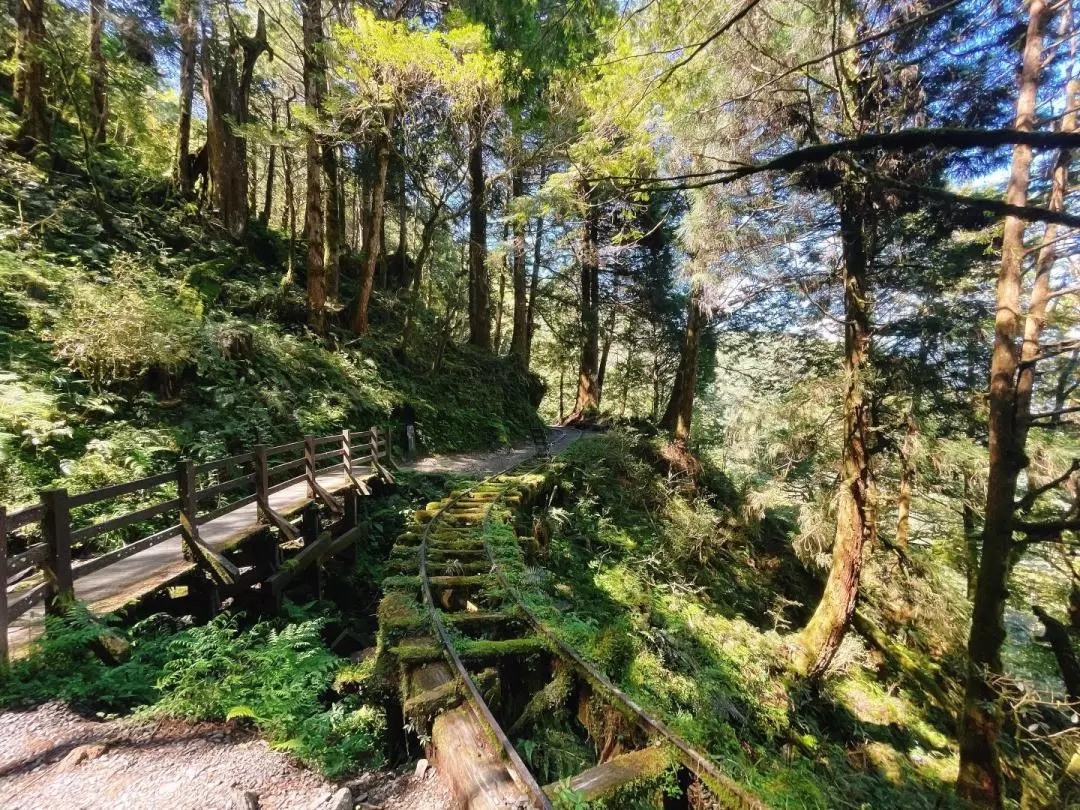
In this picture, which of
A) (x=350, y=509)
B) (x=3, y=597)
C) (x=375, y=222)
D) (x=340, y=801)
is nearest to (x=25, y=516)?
(x=3, y=597)

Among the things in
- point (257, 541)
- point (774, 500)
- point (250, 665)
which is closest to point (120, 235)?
point (257, 541)

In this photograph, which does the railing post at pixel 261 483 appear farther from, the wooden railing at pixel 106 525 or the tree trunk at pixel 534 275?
the tree trunk at pixel 534 275

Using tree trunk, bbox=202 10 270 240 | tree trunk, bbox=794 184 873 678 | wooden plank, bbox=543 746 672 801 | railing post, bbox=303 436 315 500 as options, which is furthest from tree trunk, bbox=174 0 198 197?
wooden plank, bbox=543 746 672 801

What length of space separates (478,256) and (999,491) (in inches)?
649

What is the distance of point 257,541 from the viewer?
19.1 ft

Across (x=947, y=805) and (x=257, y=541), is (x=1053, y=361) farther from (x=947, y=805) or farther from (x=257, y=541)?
(x=257, y=541)

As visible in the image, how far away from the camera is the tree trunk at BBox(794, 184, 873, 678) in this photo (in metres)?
7.19

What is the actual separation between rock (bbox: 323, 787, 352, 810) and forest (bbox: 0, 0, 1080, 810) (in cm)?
22

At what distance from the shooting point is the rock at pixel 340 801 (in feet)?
7.70

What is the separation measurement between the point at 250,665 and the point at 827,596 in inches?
312

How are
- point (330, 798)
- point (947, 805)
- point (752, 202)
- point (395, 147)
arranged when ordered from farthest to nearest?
point (395, 147) < point (752, 202) < point (947, 805) < point (330, 798)

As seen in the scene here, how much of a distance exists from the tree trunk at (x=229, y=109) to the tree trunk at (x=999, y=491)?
54.9 feet

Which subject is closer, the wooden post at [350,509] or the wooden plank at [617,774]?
the wooden plank at [617,774]

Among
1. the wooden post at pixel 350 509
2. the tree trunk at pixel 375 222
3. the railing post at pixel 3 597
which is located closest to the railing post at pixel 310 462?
the wooden post at pixel 350 509
